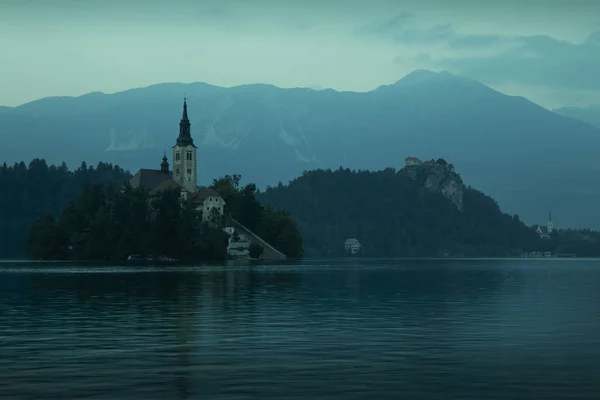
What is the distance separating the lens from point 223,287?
319ft

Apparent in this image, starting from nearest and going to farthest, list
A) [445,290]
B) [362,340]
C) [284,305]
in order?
[362,340], [284,305], [445,290]

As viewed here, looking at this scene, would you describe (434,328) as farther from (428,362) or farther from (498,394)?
(498,394)

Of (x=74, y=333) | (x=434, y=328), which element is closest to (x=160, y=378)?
(x=74, y=333)

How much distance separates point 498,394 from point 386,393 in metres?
3.26

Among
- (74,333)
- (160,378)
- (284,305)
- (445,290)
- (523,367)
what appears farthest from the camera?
(445,290)

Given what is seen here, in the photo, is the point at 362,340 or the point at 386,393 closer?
the point at 386,393

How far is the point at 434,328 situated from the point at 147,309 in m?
21.4

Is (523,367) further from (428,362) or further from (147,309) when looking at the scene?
(147,309)

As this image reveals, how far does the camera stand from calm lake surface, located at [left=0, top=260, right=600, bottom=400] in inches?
1205

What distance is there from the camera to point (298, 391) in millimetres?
30062

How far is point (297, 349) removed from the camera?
41.2 meters

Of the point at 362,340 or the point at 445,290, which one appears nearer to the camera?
the point at 362,340

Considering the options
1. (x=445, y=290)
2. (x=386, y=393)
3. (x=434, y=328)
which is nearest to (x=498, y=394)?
(x=386, y=393)

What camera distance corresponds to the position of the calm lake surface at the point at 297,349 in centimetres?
3061
